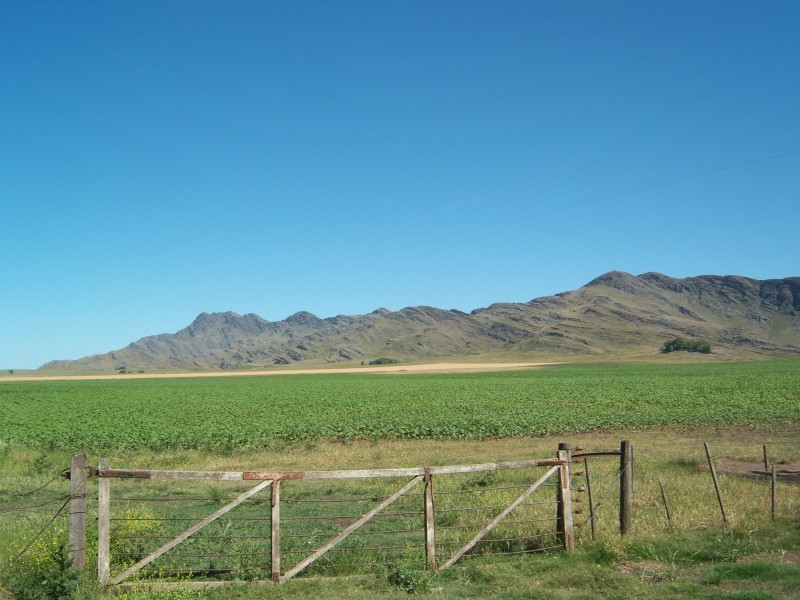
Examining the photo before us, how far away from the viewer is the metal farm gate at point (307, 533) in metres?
9.00

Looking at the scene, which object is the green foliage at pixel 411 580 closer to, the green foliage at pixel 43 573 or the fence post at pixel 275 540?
the fence post at pixel 275 540

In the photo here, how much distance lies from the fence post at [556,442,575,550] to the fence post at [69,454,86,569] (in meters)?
7.21

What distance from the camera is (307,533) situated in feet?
36.5

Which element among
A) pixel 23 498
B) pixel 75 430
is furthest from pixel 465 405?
pixel 23 498

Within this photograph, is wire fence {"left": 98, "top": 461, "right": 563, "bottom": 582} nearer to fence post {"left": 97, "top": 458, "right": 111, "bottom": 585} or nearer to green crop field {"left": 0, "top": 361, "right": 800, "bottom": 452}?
fence post {"left": 97, "top": 458, "right": 111, "bottom": 585}

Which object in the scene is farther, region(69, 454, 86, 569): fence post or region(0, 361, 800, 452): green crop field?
region(0, 361, 800, 452): green crop field

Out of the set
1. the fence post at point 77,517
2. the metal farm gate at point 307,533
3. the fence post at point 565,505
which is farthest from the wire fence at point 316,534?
the fence post at point 77,517

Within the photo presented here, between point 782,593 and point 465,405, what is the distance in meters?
36.7

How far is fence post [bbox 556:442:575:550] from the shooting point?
10586 millimetres

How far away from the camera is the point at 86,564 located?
897cm

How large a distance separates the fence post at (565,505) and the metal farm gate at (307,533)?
0.05 feet

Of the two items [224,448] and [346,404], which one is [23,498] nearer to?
[224,448]

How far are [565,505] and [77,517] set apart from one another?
7313 mm

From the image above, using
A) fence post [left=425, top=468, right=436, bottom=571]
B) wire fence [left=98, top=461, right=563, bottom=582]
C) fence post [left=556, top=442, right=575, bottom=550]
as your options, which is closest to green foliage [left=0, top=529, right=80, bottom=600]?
wire fence [left=98, top=461, right=563, bottom=582]
